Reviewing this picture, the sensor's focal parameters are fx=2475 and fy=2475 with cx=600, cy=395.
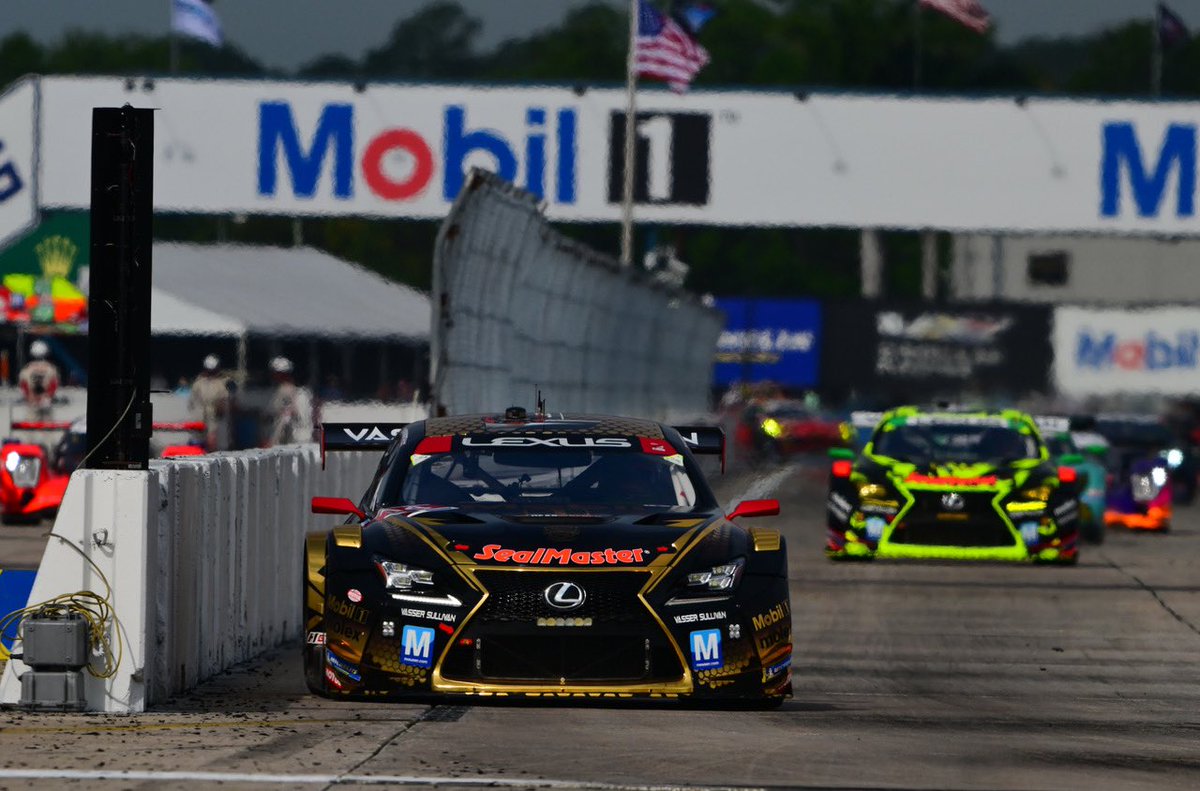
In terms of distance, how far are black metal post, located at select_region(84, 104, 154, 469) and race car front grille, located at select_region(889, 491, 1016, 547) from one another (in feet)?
33.6

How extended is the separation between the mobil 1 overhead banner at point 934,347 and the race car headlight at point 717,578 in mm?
51015

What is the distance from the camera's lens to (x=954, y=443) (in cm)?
2059

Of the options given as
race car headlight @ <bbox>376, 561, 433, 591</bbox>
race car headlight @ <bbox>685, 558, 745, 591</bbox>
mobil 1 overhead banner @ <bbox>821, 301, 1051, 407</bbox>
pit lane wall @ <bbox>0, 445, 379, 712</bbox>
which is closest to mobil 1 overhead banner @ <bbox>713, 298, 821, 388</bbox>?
mobil 1 overhead banner @ <bbox>821, 301, 1051, 407</bbox>

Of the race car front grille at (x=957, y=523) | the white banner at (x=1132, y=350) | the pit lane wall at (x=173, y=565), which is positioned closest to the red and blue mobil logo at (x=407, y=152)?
the white banner at (x=1132, y=350)

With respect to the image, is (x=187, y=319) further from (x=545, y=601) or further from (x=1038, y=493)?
(x=545, y=601)

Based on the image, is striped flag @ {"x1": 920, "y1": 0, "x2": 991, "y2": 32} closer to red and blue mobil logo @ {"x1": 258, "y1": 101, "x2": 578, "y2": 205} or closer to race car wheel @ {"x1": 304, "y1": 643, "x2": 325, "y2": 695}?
red and blue mobil logo @ {"x1": 258, "y1": 101, "x2": 578, "y2": 205}

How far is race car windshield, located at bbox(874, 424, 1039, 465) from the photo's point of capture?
20.1 meters

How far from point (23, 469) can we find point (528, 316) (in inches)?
230

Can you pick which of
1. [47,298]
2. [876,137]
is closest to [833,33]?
[876,137]

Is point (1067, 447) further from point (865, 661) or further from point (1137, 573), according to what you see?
point (865, 661)

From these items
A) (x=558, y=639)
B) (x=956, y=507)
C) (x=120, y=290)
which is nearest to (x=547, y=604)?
(x=558, y=639)

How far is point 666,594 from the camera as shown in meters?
9.51

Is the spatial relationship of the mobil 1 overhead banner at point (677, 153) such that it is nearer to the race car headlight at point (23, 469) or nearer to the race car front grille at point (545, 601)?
the race car headlight at point (23, 469)

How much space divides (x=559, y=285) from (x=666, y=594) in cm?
1392
